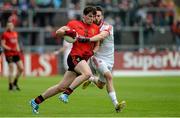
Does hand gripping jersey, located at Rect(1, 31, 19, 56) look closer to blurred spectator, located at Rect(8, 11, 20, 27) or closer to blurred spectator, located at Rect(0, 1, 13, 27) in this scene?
blurred spectator, located at Rect(8, 11, 20, 27)

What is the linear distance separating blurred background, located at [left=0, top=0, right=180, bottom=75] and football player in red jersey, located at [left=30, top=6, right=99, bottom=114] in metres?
20.5

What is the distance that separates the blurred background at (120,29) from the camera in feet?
128

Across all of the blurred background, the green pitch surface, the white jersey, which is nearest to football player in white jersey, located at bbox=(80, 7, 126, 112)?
the white jersey

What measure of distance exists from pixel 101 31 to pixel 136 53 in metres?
22.4

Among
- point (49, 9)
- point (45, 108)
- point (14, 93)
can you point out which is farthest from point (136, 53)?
point (45, 108)

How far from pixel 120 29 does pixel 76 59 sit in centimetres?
2450

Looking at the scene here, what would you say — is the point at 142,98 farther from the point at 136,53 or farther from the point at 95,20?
the point at 136,53

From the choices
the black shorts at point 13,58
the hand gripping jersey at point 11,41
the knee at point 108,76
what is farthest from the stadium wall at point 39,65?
the knee at point 108,76

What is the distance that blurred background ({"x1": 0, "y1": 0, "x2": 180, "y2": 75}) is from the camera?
128ft

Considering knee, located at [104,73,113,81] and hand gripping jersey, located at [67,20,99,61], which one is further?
knee, located at [104,73,113,81]

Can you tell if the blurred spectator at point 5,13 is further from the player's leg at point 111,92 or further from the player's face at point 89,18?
the player's face at point 89,18

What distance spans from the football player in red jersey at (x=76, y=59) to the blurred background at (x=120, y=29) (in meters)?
20.5

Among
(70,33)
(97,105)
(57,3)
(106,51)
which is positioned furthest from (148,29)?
(70,33)

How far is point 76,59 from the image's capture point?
53.4ft
